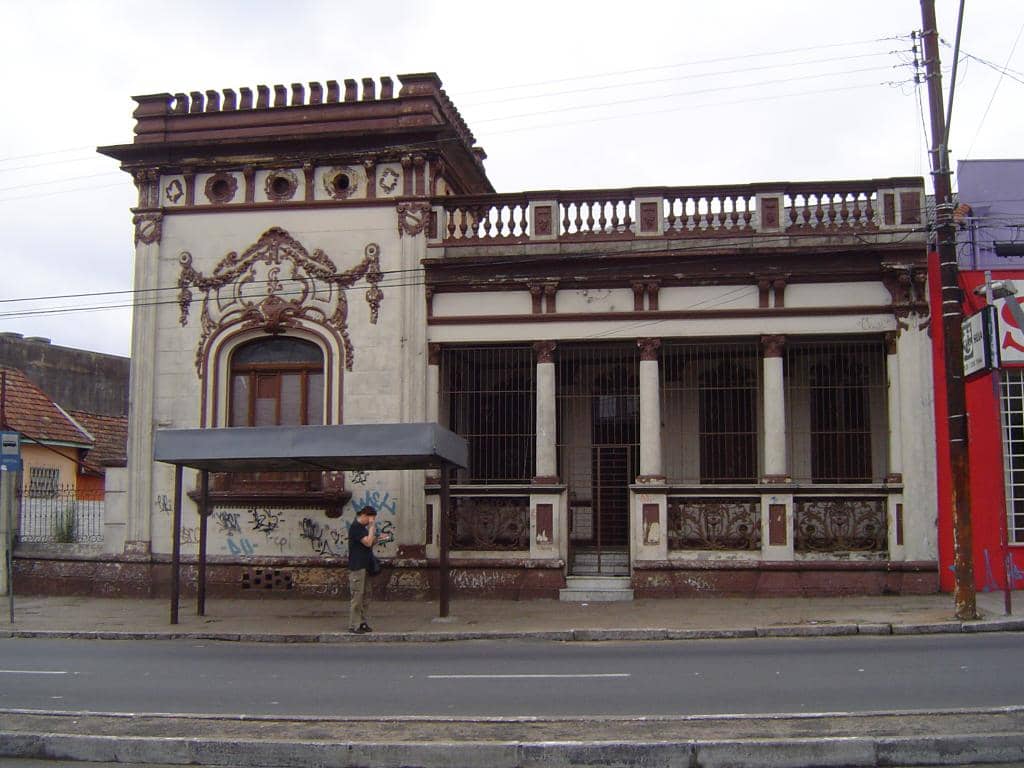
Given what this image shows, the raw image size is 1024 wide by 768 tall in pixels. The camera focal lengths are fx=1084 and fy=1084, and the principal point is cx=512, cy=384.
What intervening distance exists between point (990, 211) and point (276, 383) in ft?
41.2

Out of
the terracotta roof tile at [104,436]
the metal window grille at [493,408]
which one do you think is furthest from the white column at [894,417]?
the terracotta roof tile at [104,436]

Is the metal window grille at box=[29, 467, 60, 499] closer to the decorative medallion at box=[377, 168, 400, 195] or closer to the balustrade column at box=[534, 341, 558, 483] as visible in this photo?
the decorative medallion at box=[377, 168, 400, 195]

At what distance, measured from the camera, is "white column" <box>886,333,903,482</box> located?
17.2 meters

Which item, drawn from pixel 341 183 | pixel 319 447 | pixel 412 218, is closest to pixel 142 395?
pixel 341 183

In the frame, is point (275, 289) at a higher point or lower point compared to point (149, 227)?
lower

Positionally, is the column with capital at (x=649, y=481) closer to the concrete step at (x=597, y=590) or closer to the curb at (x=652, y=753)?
the concrete step at (x=597, y=590)

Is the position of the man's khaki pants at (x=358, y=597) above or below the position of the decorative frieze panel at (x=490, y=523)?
below

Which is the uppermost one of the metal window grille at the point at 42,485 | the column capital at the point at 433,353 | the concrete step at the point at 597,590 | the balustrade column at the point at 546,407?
the column capital at the point at 433,353

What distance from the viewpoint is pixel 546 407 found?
1812 cm

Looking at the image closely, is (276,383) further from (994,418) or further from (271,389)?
(994,418)

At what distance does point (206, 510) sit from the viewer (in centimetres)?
1708

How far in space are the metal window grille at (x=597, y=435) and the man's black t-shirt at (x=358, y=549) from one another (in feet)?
16.9

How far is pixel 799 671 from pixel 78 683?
7.13 meters

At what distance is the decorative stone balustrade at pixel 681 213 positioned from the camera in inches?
696
